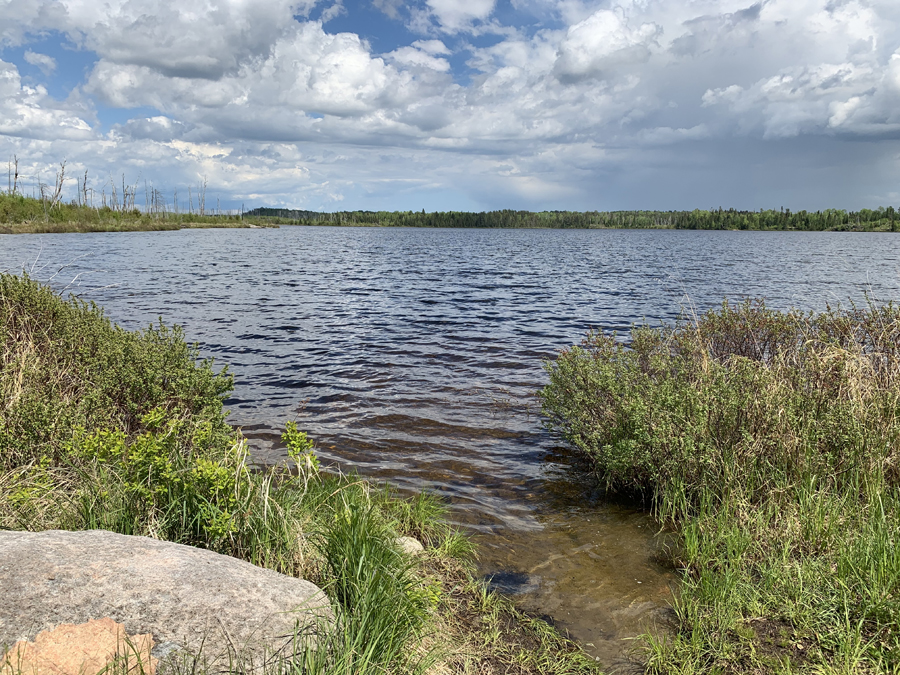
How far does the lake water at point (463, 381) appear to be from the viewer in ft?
19.3

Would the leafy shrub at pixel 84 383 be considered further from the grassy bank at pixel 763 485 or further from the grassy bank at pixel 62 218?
the grassy bank at pixel 62 218

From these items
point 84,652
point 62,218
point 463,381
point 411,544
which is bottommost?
point 411,544

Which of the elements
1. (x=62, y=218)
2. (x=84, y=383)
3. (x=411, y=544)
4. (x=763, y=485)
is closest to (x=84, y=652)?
(x=411, y=544)

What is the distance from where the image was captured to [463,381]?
542 inches

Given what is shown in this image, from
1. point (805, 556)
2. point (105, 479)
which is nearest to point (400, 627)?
point (105, 479)

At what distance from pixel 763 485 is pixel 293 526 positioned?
15.9ft

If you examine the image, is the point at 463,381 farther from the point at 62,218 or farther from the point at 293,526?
the point at 62,218

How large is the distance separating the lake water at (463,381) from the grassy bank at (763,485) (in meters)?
0.62

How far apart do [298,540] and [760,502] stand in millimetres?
4547

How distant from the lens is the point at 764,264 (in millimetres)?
52750

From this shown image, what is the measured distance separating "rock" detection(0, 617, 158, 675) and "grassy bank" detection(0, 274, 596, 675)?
0.92 feet

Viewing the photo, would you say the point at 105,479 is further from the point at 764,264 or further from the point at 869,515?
the point at 764,264

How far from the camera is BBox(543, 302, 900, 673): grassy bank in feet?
13.1

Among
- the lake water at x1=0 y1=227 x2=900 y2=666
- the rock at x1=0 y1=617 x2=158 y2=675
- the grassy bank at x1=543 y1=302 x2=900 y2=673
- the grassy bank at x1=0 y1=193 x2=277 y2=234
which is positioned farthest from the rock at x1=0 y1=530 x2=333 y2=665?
the grassy bank at x1=0 y1=193 x2=277 y2=234
